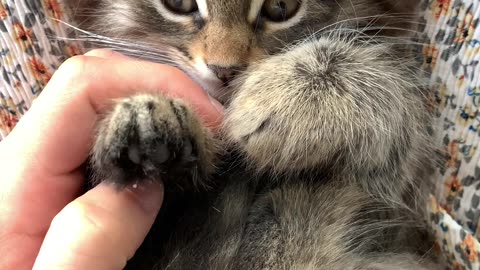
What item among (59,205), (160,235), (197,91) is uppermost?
(197,91)

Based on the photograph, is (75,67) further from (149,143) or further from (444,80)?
(444,80)

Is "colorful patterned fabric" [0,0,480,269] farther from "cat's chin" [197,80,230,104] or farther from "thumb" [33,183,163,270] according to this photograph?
"thumb" [33,183,163,270]

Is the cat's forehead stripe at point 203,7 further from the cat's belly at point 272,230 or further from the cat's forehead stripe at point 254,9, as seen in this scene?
the cat's belly at point 272,230

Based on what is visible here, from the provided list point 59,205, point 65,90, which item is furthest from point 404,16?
point 59,205

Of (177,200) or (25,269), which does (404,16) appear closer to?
(177,200)

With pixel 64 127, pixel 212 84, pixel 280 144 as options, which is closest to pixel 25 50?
pixel 64 127

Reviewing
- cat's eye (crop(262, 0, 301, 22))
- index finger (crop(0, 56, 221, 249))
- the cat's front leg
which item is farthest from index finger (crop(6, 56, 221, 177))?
cat's eye (crop(262, 0, 301, 22))
